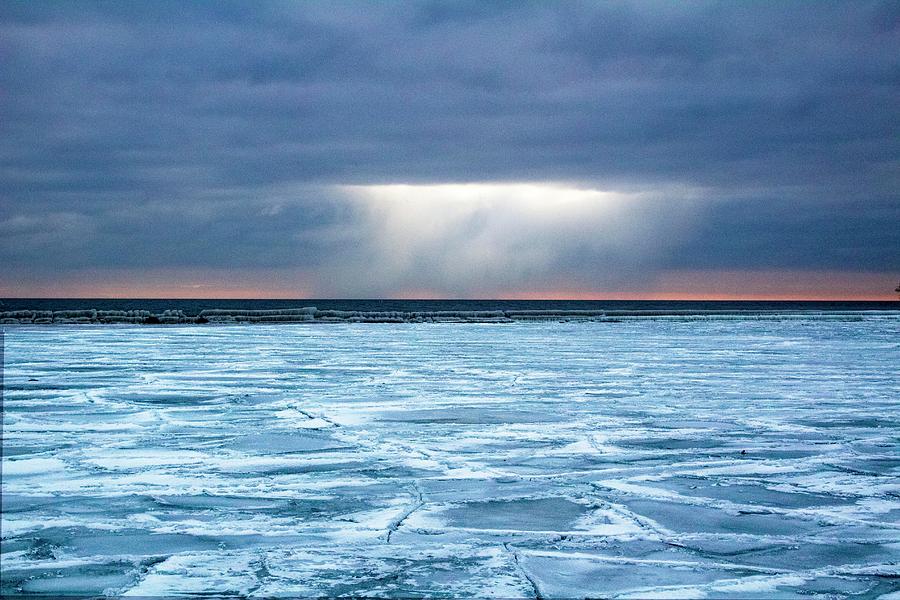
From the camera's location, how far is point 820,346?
24500 mm

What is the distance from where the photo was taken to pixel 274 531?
5.04 metres

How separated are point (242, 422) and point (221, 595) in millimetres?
5712

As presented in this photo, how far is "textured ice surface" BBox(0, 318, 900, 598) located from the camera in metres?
4.28

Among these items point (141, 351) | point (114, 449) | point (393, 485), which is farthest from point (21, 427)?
point (141, 351)

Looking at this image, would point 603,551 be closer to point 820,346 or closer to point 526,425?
point 526,425

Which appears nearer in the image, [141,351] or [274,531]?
[274,531]

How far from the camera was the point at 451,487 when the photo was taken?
6.23 meters

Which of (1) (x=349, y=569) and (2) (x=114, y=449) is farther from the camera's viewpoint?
(2) (x=114, y=449)

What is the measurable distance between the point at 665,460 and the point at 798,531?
219 centimetres

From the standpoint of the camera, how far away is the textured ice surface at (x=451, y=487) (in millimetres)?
4281

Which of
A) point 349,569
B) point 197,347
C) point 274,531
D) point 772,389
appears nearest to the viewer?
point 349,569

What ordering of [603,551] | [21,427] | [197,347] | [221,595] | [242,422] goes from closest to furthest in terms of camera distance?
[221,595], [603,551], [21,427], [242,422], [197,347]

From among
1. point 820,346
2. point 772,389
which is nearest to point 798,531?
point 772,389

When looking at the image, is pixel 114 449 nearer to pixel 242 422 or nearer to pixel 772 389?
pixel 242 422
